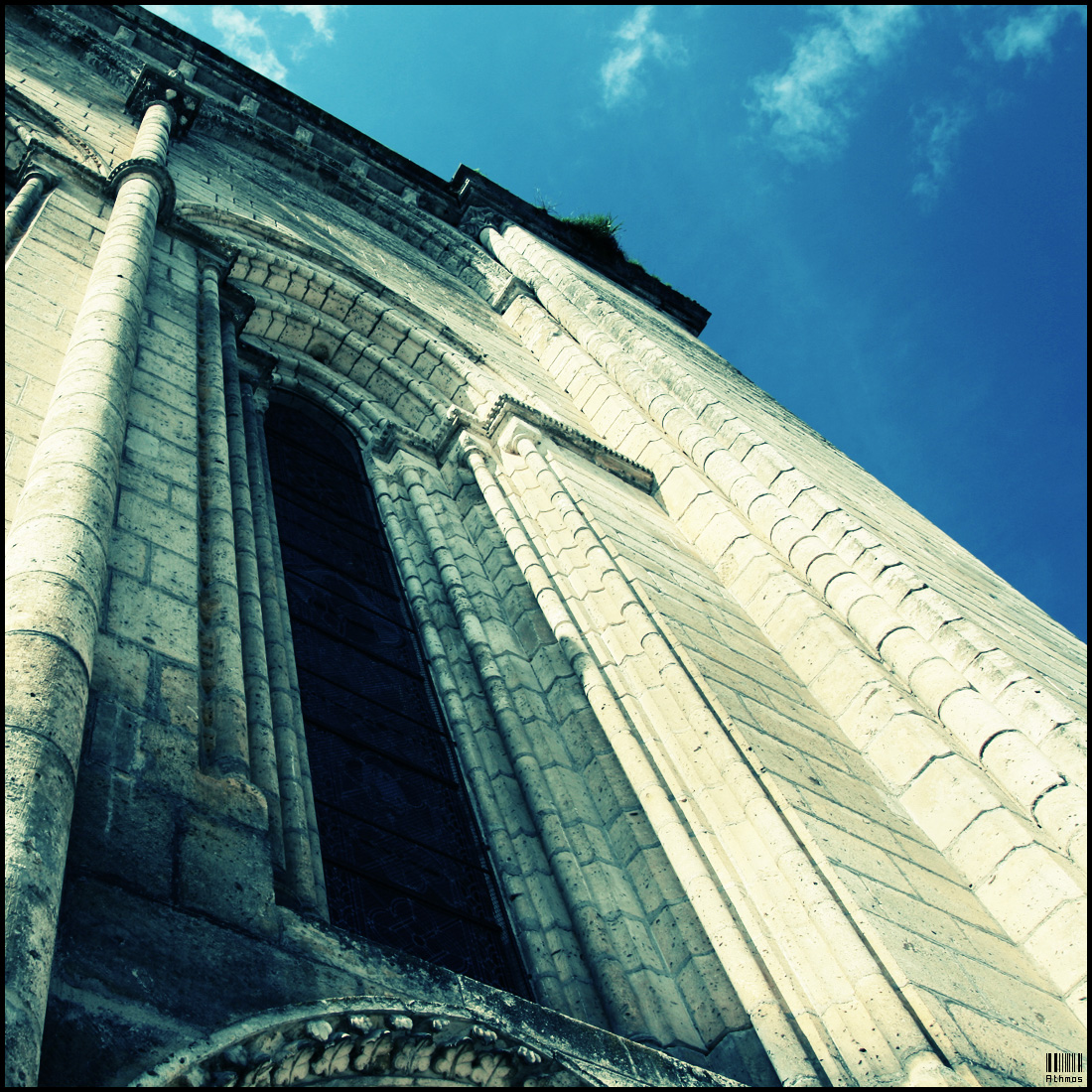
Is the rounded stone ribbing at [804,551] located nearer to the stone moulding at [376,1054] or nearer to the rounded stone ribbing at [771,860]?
the rounded stone ribbing at [771,860]

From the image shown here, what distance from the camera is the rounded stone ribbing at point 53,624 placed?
1857 millimetres

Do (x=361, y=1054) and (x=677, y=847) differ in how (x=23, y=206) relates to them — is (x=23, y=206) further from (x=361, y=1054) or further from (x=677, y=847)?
(x=361, y=1054)

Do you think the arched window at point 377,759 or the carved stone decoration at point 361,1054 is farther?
the arched window at point 377,759

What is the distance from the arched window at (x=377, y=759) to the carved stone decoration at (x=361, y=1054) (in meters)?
1.50

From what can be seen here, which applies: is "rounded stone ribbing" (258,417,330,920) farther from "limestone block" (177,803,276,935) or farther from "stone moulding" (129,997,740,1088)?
"stone moulding" (129,997,740,1088)

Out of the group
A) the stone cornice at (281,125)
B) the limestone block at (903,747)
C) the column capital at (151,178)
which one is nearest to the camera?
the limestone block at (903,747)

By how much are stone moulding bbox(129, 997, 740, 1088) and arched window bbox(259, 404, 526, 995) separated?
1.50 m

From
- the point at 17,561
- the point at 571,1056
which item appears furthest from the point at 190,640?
the point at 571,1056

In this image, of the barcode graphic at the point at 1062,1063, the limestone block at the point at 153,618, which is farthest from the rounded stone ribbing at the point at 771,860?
the limestone block at the point at 153,618

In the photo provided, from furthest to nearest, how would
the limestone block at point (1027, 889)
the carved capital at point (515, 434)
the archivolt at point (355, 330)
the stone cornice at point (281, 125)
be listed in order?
the stone cornice at point (281, 125) → the archivolt at point (355, 330) → the carved capital at point (515, 434) → the limestone block at point (1027, 889)

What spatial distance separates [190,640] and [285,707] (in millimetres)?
1354

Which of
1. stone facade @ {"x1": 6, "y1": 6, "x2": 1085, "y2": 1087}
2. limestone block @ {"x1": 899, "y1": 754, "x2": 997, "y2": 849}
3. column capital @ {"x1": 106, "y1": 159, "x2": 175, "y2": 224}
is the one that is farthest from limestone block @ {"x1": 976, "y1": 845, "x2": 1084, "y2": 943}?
column capital @ {"x1": 106, "y1": 159, "x2": 175, "y2": 224}

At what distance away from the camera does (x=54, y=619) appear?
2.56 metres

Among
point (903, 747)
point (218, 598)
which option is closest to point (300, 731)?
point (218, 598)
